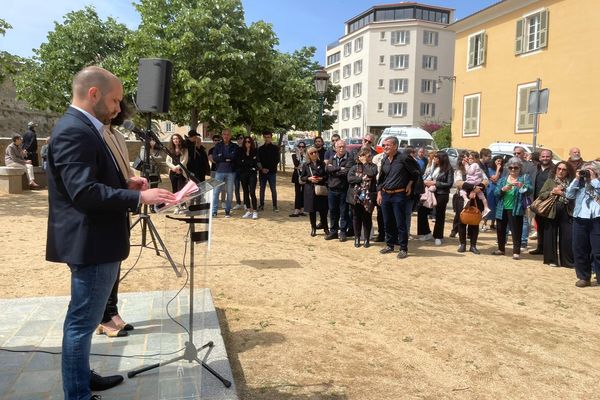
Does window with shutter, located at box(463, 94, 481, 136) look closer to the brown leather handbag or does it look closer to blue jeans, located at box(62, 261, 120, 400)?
the brown leather handbag

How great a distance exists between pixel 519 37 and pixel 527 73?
1.77 m

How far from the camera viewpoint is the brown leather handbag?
8.30 metres

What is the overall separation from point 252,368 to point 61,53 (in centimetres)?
2491

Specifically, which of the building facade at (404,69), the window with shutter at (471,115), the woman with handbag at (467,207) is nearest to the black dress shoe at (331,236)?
the woman with handbag at (467,207)

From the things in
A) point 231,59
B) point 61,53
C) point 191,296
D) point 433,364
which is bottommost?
point 433,364

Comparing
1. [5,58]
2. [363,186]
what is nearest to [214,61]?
[5,58]

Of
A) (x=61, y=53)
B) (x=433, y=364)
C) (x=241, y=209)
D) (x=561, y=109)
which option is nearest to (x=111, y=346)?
(x=433, y=364)

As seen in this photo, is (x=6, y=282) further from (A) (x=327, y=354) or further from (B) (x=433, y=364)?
(B) (x=433, y=364)

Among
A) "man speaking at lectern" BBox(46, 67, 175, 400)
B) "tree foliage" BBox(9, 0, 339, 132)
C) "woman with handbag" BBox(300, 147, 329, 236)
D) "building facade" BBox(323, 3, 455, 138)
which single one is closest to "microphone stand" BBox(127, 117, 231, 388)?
"man speaking at lectern" BBox(46, 67, 175, 400)

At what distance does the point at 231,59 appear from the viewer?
43.3 feet

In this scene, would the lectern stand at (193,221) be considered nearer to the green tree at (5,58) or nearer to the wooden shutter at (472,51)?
the green tree at (5,58)

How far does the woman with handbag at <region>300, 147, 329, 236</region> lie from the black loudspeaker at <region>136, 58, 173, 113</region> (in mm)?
3649

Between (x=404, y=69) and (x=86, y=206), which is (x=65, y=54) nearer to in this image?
(x=86, y=206)

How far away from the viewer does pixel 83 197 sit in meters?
2.41
